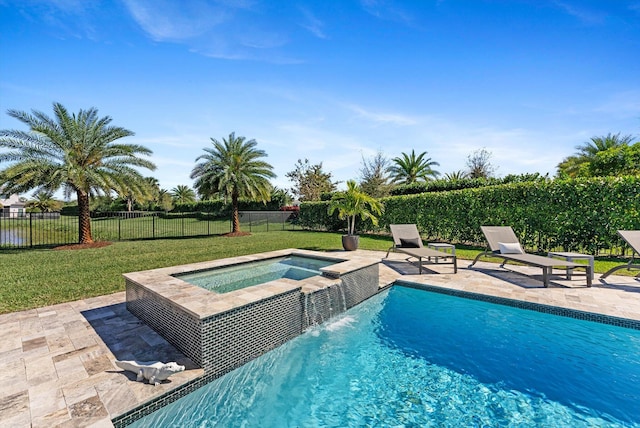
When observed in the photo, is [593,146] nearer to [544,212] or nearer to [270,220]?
[544,212]

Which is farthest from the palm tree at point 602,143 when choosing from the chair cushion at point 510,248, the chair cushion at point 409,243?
the chair cushion at point 409,243

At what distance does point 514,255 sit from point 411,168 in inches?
843

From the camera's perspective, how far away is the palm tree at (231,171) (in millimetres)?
17078

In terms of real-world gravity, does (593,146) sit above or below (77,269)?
above

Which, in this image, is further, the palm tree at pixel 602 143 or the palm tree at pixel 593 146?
the palm tree at pixel 602 143

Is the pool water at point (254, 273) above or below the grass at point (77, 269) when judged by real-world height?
above

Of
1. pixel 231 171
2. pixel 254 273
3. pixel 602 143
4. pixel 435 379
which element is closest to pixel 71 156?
pixel 231 171

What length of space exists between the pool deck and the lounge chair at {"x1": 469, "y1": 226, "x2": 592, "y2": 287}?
0.43m

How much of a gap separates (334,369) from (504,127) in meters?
14.7

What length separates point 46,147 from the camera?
1121cm

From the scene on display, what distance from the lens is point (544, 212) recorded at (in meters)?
10.0

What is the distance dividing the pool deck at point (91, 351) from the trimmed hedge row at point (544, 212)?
350 cm

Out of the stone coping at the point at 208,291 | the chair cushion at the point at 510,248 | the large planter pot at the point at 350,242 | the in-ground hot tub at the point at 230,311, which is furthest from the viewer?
the large planter pot at the point at 350,242

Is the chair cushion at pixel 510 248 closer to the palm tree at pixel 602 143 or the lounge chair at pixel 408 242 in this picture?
the lounge chair at pixel 408 242
